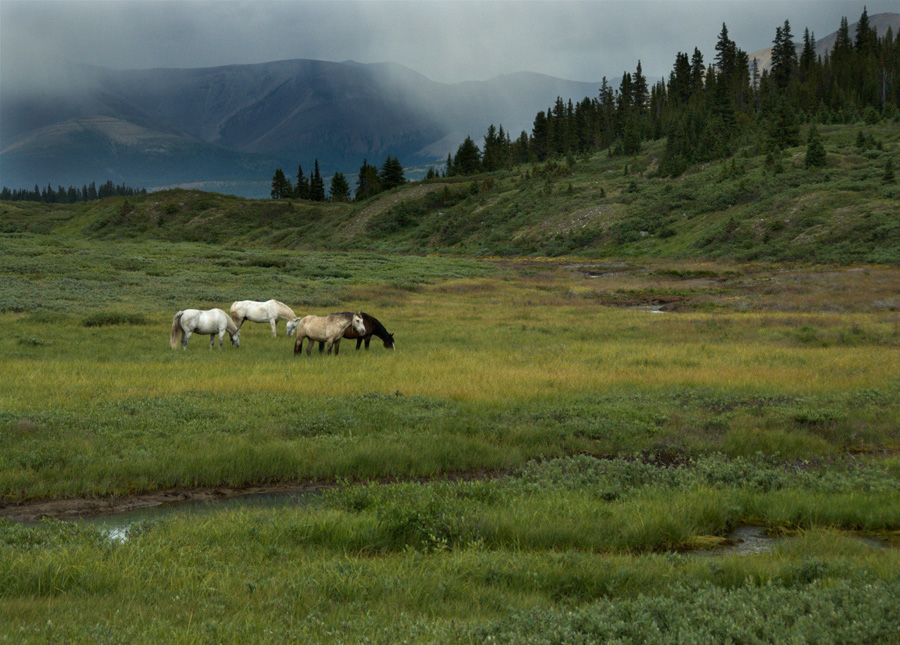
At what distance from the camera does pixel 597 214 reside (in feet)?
304

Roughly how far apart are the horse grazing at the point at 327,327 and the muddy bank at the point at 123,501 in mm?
11387

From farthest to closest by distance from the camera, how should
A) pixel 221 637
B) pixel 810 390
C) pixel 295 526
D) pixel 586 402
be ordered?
1. pixel 810 390
2. pixel 586 402
3. pixel 295 526
4. pixel 221 637

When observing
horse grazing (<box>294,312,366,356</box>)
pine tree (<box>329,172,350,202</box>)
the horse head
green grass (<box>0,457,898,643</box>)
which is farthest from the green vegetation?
pine tree (<box>329,172,350,202</box>)

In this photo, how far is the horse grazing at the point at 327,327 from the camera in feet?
71.8

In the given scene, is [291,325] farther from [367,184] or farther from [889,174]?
[367,184]

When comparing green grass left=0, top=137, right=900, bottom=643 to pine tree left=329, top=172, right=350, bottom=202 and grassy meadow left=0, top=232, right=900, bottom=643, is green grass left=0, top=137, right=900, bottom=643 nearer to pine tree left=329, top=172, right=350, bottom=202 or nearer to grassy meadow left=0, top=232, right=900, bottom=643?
grassy meadow left=0, top=232, right=900, bottom=643

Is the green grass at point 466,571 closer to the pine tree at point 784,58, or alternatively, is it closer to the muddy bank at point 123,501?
the muddy bank at point 123,501

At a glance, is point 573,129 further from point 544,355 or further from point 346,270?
point 544,355

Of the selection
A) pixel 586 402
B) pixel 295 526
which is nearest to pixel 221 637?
pixel 295 526

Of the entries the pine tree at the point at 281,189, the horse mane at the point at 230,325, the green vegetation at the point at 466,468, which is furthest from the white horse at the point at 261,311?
the pine tree at the point at 281,189

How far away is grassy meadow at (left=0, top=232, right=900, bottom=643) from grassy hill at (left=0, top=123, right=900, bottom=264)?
Result: 4584 cm

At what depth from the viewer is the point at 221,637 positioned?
482cm

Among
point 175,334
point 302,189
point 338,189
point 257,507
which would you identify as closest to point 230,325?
point 175,334

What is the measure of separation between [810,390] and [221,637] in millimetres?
15988
